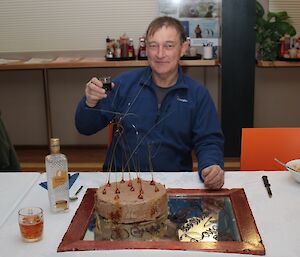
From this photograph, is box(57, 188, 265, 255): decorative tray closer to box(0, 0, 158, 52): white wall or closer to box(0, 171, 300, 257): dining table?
box(0, 171, 300, 257): dining table

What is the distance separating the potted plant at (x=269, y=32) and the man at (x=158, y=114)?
6.96ft

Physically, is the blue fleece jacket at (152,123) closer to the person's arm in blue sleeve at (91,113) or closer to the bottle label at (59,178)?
the person's arm in blue sleeve at (91,113)

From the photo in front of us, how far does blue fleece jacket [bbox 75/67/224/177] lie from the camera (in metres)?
1.98

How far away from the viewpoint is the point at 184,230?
4.17 ft

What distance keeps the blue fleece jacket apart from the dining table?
0.24 m

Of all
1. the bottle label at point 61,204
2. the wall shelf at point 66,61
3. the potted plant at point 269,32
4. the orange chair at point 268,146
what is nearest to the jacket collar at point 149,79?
the orange chair at point 268,146

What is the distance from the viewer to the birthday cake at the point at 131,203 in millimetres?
1303

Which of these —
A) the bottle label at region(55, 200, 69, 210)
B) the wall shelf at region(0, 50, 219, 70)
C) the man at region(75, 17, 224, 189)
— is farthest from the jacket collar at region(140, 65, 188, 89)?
the wall shelf at region(0, 50, 219, 70)

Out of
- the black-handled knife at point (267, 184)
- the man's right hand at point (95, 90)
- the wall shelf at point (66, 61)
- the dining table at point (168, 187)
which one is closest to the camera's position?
the dining table at point (168, 187)

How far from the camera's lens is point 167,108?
2027 millimetres

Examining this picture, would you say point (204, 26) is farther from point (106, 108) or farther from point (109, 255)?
point (109, 255)

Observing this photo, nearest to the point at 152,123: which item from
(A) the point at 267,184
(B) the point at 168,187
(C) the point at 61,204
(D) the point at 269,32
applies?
(B) the point at 168,187

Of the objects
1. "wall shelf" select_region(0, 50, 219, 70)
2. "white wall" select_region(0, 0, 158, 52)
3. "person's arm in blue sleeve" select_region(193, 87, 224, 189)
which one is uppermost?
"white wall" select_region(0, 0, 158, 52)

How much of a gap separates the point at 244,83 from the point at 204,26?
2.38 ft
